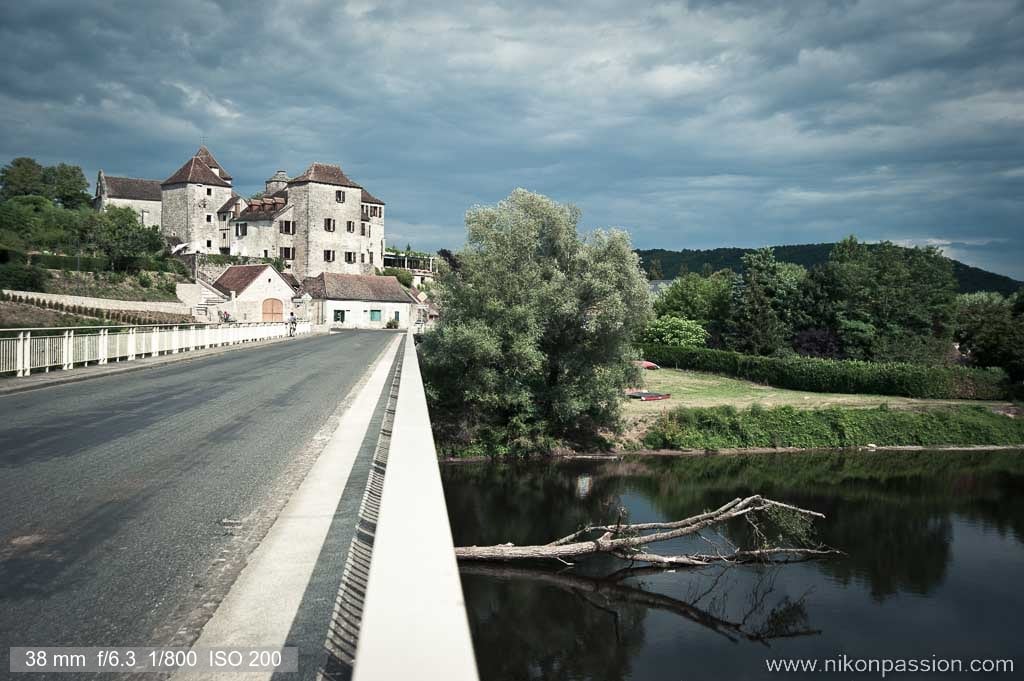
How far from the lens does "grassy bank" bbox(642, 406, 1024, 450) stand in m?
32.8

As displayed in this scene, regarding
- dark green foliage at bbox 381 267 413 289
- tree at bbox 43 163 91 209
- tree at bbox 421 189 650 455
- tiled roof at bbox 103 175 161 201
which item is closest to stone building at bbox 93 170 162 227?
tiled roof at bbox 103 175 161 201

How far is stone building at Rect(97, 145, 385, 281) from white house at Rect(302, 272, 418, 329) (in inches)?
284

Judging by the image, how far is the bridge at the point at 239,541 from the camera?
8.43ft

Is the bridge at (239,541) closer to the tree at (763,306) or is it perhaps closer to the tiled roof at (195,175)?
the tree at (763,306)

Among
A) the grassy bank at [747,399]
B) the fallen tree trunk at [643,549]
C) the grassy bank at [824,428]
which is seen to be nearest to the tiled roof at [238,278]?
the grassy bank at [747,399]

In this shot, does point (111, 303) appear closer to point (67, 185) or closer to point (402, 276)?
point (402, 276)

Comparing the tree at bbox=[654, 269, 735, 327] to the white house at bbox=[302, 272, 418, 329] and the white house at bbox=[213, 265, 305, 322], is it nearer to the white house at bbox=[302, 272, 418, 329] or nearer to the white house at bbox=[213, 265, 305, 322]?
the white house at bbox=[302, 272, 418, 329]

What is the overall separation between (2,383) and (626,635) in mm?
13780

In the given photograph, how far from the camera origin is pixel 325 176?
88.1m

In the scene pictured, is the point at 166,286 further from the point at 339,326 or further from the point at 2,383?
the point at 2,383

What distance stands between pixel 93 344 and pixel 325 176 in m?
71.1

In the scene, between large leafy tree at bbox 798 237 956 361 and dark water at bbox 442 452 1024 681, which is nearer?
dark water at bbox 442 452 1024 681

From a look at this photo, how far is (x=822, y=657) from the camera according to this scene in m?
14.2

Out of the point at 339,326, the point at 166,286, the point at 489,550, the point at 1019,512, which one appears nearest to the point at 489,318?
the point at 489,550
